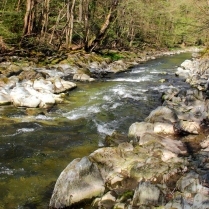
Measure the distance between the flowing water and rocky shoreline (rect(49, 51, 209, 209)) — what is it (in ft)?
2.08

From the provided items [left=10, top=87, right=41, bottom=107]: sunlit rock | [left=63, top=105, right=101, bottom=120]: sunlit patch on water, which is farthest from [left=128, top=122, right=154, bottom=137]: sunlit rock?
[left=10, top=87, right=41, bottom=107]: sunlit rock

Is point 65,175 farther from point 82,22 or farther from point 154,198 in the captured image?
point 82,22

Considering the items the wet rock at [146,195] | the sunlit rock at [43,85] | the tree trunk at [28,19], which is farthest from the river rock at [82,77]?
the wet rock at [146,195]

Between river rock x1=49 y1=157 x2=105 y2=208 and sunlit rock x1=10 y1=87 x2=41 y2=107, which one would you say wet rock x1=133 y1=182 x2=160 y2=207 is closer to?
river rock x1=49 y1=157 x2=105 y2=208

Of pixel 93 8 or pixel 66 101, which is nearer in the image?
pixel 66 101

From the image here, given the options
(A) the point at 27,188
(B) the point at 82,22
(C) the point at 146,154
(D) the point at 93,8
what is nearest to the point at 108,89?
(C) the point at 146,154

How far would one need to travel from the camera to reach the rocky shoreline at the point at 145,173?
4747 millimetres

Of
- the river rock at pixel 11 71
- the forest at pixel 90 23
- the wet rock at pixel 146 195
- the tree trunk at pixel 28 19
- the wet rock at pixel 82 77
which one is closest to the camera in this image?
the wet rock at pixel 146 195

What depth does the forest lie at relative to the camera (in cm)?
1867

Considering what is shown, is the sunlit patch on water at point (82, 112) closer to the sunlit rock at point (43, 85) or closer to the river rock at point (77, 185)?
the sunlit rock at point (43, 85)

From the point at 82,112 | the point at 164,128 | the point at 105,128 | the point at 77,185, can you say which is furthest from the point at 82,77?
the point at 77,185

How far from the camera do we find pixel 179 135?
809 cm

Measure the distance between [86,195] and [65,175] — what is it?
524 millimetres

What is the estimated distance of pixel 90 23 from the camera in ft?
88.2
